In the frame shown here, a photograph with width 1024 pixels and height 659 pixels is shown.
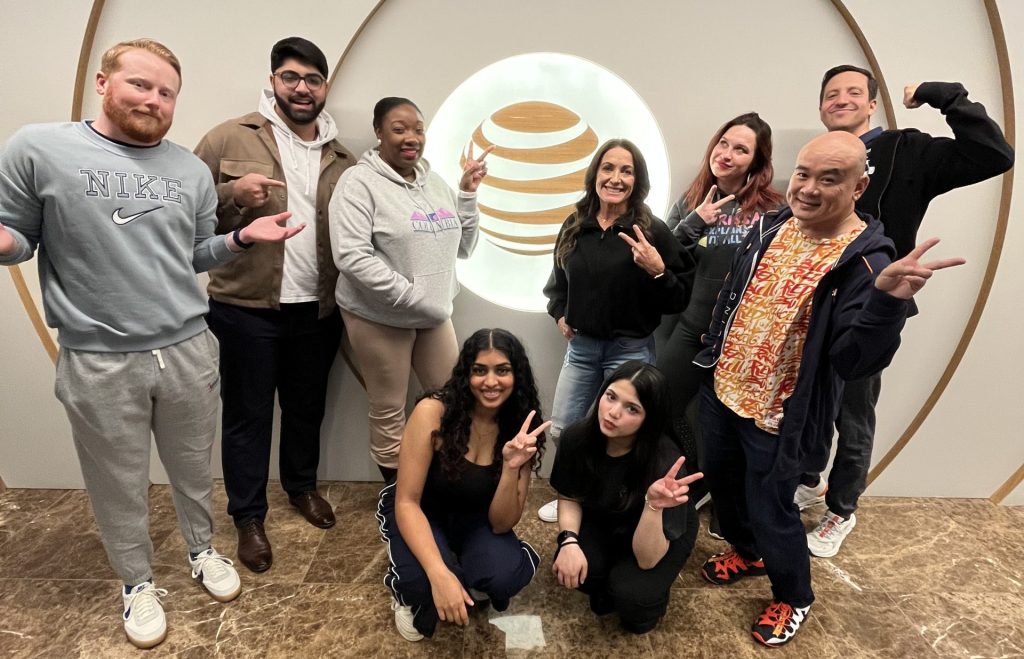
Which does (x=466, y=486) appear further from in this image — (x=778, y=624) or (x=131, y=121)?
(x=131, y=121)

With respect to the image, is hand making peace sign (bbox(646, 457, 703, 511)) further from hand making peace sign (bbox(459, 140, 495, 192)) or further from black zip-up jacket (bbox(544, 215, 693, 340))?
hand making peace sign (bbox(459, 140, 495, 192))

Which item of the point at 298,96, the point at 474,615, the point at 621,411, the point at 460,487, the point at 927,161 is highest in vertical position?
the point at 927,161

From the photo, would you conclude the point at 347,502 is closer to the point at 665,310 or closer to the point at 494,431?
the point at 494,431

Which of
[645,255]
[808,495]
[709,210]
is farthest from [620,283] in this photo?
[808,495]

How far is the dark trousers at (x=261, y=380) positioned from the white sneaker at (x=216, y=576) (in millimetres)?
205

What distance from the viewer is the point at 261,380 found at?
2055 mm

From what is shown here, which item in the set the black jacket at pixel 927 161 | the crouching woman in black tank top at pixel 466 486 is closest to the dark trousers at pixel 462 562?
the crouching woman in black tank top at pixel 466 486

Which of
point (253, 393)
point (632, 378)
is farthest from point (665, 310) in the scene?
point (253, 393)

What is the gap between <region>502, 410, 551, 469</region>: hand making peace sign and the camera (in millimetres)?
1578

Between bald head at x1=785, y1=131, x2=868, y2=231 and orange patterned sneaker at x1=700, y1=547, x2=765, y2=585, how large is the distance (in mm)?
1310

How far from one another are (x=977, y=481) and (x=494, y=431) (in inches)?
103

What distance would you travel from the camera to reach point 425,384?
7.68 ft

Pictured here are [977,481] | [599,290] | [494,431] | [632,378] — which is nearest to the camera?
[632,378]

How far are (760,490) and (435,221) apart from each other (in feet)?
4.94
